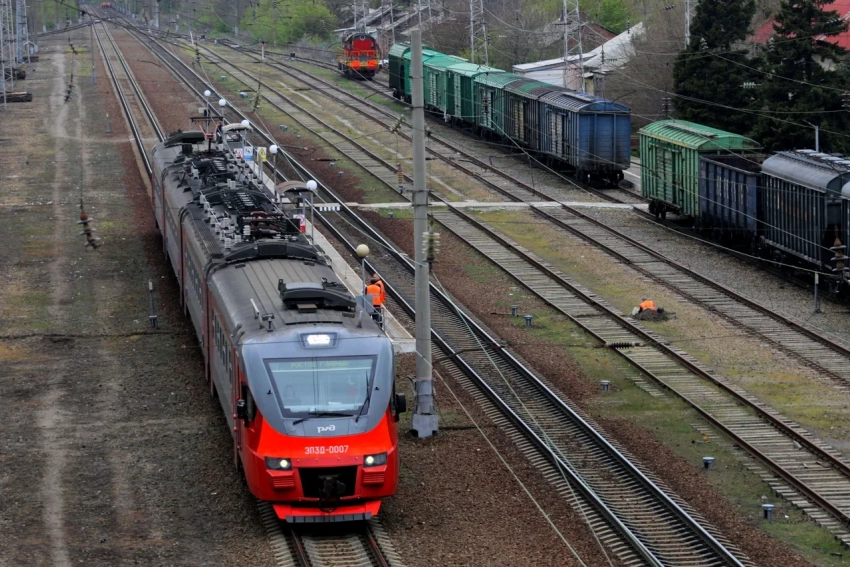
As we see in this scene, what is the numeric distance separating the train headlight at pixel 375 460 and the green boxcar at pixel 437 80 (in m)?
43.4

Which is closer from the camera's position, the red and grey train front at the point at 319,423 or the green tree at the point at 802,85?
the red and grey train front at the point at 319,423

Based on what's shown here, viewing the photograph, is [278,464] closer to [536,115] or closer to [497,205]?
[497,205]

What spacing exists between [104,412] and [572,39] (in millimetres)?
57918

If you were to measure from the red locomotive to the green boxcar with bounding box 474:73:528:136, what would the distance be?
62.1ft

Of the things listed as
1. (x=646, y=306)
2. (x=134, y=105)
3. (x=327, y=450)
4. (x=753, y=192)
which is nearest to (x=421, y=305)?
(x=327, y=450)

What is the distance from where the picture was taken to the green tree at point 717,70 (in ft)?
149

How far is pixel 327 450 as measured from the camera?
1451 centimetres

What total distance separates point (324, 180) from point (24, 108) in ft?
81.9

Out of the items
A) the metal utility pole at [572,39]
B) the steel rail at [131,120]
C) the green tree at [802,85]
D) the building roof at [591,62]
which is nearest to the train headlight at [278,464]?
the steel rail at [131,120]

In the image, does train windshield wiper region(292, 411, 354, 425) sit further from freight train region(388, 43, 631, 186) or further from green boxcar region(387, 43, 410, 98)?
green boxcar region(387, 43, 410, 98)

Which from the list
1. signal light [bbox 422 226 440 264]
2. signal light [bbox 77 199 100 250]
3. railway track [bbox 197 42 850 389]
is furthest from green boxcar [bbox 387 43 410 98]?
signal light [bbox 422 226 440 264]

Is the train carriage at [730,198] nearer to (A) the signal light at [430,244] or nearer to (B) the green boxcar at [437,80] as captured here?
(A) the signal light at [430,244]

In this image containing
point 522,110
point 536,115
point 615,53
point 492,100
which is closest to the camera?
point 536,115

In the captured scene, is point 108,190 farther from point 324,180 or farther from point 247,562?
point 247,562
